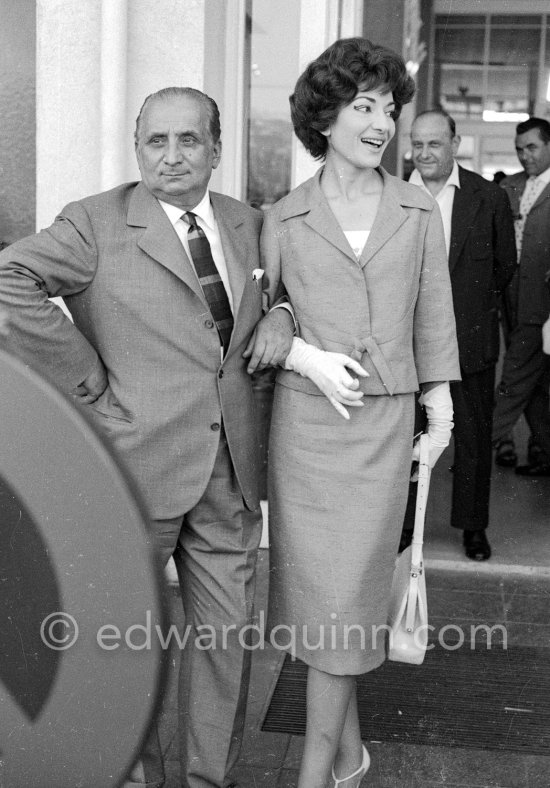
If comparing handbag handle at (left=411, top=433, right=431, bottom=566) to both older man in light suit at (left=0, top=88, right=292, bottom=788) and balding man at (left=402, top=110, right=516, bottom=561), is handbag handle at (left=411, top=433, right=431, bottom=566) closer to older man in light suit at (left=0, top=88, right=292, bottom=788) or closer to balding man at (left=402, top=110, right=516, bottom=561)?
older man in light suit at (left=0, top=88, right=292, bottom=788)

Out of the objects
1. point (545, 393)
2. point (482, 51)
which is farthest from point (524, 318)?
point (482, 51)

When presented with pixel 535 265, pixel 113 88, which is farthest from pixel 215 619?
pixel 535 265

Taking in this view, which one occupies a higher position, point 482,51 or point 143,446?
point 482,51

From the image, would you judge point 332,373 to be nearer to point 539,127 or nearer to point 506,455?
point 539,127

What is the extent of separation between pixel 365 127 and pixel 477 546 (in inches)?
112

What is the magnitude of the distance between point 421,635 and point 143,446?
826 millimetres

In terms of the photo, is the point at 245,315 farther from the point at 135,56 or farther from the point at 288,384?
the point at 135,56

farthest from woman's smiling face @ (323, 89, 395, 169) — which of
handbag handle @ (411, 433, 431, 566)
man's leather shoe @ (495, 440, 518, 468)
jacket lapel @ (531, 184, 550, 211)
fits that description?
man's leather shoe @ (495, 440, 518, 468)

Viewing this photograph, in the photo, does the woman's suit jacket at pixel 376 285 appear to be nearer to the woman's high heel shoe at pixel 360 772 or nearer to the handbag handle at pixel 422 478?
the handbag handle at pixel 422 478

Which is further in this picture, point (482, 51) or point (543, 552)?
point (482, 51)

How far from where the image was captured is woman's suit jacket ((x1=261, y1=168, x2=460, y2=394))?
2609mm

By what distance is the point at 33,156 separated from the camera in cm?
430

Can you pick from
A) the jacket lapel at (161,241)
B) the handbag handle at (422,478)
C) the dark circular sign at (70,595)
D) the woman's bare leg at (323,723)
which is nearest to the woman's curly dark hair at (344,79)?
the jacket lapel at (161,241)

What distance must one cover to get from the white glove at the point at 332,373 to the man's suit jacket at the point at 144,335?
0.15m
